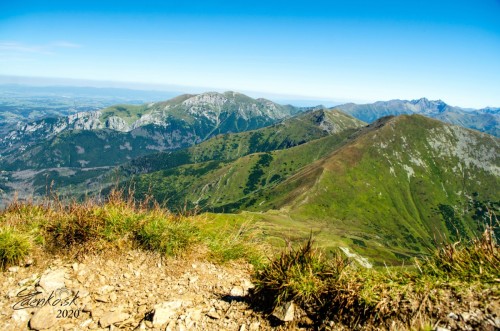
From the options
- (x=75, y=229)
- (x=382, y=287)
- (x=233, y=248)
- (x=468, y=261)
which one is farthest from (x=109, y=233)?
(x=468, y=261)

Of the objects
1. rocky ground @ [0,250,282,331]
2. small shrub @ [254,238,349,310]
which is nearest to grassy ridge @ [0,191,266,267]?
rocky ground @ [0,250,282,331]

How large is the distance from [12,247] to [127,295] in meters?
3.10

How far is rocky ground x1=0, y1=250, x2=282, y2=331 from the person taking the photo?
212 inches

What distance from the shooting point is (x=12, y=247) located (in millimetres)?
6809

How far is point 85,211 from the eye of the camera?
8.08 metres

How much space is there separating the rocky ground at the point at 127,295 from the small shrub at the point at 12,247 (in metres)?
0.24

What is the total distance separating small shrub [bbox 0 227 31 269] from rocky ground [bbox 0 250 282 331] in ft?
0.80

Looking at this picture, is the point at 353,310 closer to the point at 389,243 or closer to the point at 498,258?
the point at 498,258

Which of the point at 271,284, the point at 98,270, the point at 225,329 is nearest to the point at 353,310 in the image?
the point at 271,284

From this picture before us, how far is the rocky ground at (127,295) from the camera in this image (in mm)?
5391

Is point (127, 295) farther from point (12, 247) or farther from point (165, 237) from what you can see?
point (12, 247)

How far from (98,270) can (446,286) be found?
6948 millimetres

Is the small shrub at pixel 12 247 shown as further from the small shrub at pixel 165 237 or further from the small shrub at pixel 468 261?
the small shrub at pixel 468 261

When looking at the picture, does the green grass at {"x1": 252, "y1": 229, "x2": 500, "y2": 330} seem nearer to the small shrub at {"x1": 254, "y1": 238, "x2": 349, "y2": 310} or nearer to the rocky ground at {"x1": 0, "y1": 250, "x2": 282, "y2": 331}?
the small shrub at {"x1": 254, "y1": 238, "x2": 349, "y2": 310}
